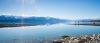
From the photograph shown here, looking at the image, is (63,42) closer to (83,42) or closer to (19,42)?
(83,42)

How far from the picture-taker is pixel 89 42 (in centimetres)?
1091

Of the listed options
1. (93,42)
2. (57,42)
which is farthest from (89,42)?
(57,42)

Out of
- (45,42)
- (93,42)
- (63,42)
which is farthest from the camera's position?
(45,42)

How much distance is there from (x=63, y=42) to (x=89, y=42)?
2963 millimetres

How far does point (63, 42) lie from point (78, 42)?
7.75 ft

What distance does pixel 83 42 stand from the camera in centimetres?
1110

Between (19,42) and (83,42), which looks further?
(19,42)

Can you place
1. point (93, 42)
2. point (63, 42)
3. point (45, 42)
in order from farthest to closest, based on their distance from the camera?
point (45, 42), point (63, 42), point (93, 42)

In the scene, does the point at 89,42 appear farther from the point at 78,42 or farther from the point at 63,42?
the point at 63,42

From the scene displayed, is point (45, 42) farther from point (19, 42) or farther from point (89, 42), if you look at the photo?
point (89, 42)

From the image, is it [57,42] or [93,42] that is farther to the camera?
[57,42]

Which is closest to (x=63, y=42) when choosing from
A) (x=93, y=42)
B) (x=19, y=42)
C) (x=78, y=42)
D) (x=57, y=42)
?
(x=57, y=42)

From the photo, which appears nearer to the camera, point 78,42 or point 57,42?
point 78,42

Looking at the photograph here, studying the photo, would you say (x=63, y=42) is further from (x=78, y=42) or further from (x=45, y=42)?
(x=45, y=42)
